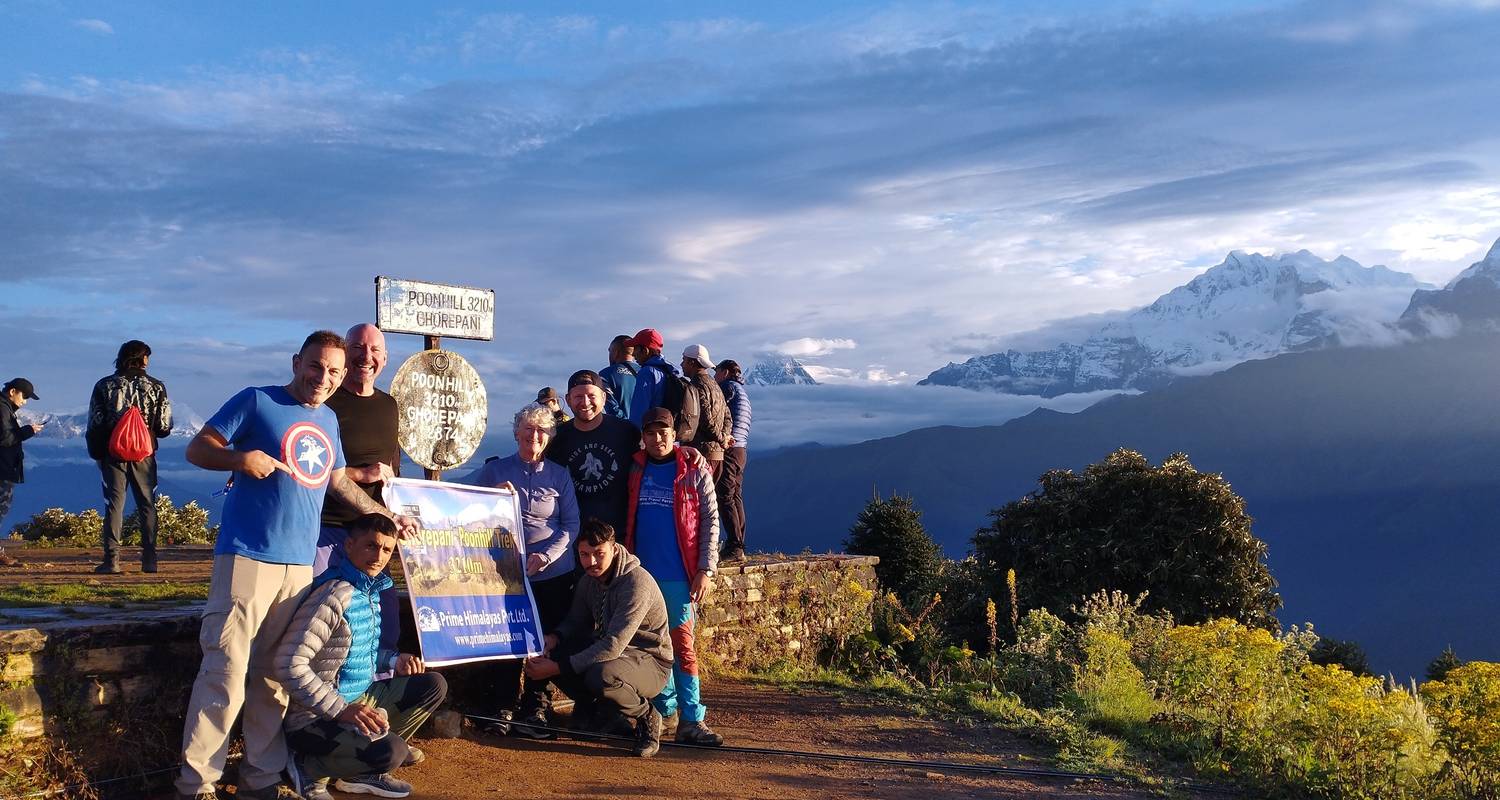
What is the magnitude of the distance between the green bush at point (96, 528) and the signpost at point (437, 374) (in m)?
5.53

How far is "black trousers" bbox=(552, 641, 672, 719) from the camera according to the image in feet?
22.1

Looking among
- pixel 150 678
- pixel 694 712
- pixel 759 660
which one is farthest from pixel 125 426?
pixel 759 660

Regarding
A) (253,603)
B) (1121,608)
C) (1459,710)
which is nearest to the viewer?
(253,603)

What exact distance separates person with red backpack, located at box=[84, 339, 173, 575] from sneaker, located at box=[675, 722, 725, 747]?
185 inches

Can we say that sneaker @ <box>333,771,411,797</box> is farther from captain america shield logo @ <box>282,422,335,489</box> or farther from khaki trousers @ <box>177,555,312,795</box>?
captain america shield logo @ <box>282,422,335,489</box>

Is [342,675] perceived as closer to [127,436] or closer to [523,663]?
[523,663]

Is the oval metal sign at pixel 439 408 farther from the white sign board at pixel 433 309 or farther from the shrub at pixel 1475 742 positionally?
the shrub at pixel 1475 742

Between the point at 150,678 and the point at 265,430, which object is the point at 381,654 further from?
the point at 265,430

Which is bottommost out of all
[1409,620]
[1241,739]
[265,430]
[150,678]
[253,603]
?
[1409,620]

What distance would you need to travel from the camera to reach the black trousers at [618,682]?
6.73 meters

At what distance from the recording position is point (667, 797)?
6156mm

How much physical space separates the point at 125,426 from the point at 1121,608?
957 cm

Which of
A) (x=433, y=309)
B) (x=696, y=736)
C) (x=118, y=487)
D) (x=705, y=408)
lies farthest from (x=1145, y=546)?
(x=118, y=487)

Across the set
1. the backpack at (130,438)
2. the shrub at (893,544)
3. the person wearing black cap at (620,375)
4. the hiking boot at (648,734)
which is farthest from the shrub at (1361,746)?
the shrub at (893,544)
